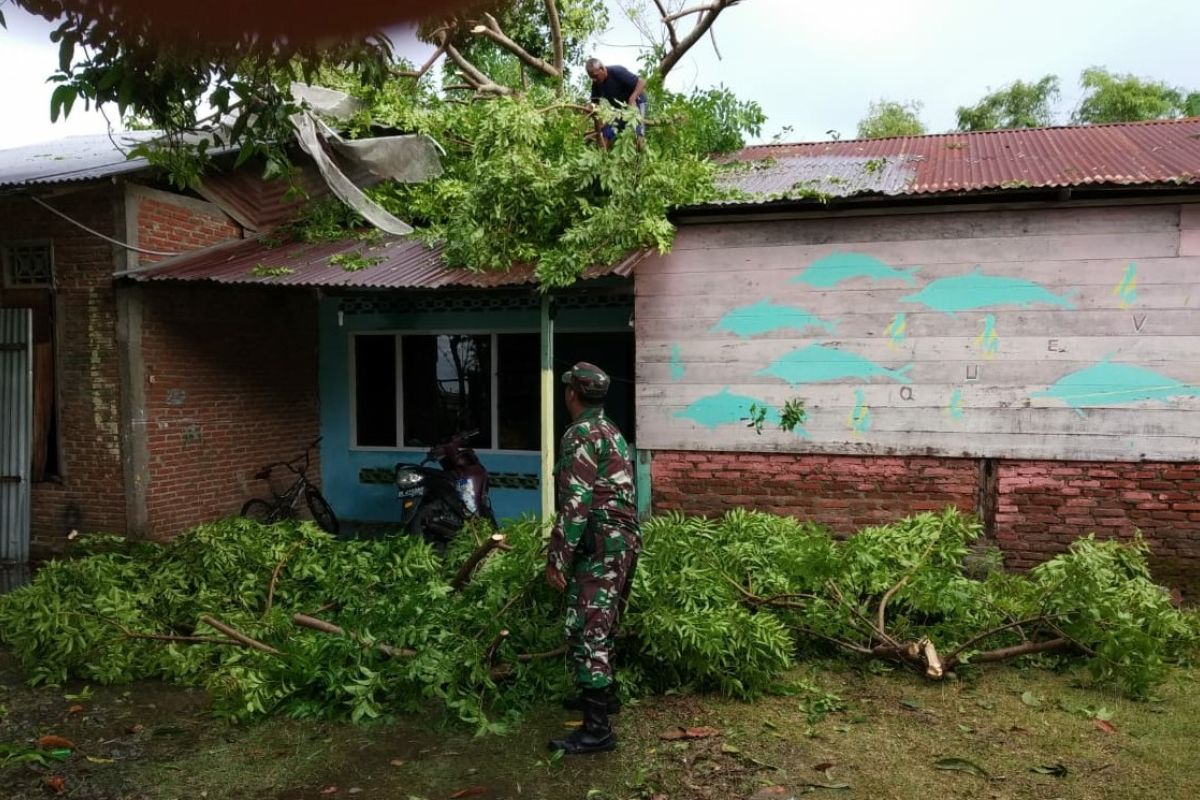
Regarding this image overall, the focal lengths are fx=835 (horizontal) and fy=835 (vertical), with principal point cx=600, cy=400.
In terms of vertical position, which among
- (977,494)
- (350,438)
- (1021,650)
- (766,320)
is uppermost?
(766,320)

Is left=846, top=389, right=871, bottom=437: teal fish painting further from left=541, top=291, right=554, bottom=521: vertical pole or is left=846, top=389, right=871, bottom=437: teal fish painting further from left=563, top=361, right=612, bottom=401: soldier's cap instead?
left=563, top=361, right=612, bottom=401: soldier's cap

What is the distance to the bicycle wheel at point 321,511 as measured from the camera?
28.5ft

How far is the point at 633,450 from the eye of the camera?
7598mm

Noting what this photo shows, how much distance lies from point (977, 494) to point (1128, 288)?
6.20 feet

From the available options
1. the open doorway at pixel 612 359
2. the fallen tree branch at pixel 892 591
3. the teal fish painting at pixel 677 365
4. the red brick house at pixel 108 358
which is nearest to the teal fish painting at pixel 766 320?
the teal fish painting at pixel 677 365

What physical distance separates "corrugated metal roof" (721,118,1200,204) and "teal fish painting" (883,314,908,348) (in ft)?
3.25

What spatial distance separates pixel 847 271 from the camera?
22.2 ft

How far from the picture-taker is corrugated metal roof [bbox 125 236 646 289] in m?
6.71

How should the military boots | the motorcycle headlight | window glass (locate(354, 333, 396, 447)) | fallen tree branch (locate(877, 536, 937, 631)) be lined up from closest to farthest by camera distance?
the military boots, fallen tree branch (locate(877, 536, 937, 631)), the motorcycle headlight, window glass (locate(354, 333, 396, 447))

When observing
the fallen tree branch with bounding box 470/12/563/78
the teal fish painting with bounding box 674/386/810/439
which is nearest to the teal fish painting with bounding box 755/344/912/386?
the teal fish painting with bounding box 674/386/810/439

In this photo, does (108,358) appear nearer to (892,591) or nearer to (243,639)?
(243,639)

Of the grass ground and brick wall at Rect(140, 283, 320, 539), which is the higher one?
brick wall at Rect(140, 283, 320, 539)

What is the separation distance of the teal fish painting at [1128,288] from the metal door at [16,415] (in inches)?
361

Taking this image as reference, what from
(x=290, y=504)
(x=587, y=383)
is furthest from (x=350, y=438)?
(x=587, y=383)
